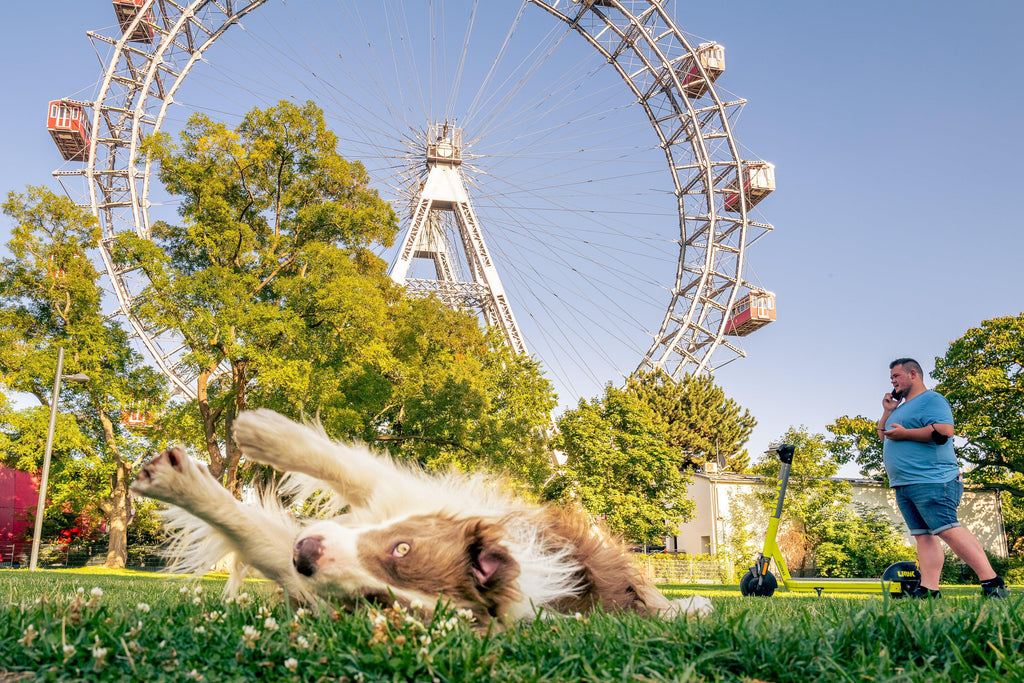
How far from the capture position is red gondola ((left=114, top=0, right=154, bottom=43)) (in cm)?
2661

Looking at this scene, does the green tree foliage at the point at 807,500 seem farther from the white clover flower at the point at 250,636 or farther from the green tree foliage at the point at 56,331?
the white clover flower at the point at 250,636

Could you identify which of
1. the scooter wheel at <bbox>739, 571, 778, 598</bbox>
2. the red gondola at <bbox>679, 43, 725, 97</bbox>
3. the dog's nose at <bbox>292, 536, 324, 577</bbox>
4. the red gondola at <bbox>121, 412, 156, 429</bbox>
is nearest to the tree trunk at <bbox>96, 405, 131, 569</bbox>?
the red gondola at <bbox>121, 412, 156, 429</bbox>

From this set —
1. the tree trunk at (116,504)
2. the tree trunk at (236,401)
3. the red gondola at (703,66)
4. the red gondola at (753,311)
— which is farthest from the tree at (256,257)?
the red gondola at (753,311)

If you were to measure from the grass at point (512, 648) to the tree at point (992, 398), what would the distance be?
25.6m

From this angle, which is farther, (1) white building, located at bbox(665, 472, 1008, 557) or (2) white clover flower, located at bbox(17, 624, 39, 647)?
(1) white building, located at bbox(665, 472, 1008, 557)

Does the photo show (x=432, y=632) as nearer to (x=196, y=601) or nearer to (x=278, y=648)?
(x=278, y=648)

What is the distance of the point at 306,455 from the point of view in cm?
219

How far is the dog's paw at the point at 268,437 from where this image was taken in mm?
2123

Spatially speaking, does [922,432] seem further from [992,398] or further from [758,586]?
[992,398]

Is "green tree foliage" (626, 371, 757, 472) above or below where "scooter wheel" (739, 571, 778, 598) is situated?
above

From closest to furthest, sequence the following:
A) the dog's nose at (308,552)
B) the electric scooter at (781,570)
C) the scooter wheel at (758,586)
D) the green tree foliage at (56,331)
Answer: the dog's nose at (308,552) → the electric scooter at (781,570) → the scooter wheel at (758,586) → the green tree foliage at (56,331)

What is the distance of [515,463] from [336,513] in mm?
14932

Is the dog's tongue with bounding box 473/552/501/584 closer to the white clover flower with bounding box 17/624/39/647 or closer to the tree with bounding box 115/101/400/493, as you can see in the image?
the white clover flower with bounding box 17/624/39/647

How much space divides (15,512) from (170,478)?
33584mm
